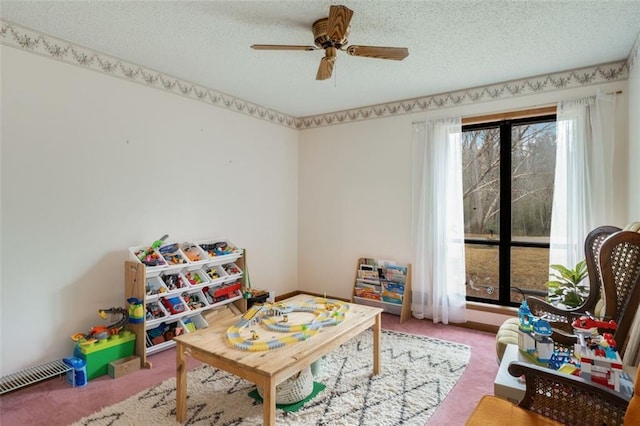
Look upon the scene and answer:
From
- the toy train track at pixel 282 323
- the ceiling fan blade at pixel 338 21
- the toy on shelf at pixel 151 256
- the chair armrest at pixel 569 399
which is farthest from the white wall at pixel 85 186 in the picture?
the chair armrest at pixel 569 399

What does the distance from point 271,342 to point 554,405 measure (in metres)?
1.39

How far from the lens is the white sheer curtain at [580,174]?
2.98 m

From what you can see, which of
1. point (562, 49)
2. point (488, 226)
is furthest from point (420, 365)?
point (562, 49)

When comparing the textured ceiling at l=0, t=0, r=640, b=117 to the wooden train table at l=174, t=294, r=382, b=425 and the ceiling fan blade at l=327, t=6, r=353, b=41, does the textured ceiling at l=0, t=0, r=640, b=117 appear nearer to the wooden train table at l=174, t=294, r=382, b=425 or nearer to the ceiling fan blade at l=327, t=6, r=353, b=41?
the ceiling fan blade at l=327, t=6, r=353, b=41

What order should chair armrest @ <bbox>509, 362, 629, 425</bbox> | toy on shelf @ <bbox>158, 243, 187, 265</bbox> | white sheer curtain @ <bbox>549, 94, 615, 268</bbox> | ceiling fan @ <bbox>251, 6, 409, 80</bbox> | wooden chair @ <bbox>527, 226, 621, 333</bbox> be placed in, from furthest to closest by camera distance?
toy on shelf @ <bbox>158, 243, 187, 265</bbox> → white sheer curtain @ <bbox>549, 94, 615, 268</bbox> → wooden chair @ <bbox>527, 226, 621, 333</bbox> → ceiling fan @ <bbox>251, 6, 409, 80</bbox> → chair armrest @ <bbox>509, 362, 629, 425</bbox>

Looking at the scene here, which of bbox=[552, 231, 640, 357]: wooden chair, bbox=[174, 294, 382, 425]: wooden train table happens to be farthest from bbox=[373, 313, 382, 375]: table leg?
bbox=[552, 231, 640, 357]: wooden chair

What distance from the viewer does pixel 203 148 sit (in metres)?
3.74


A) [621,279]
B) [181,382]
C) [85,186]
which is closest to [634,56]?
[621,279]

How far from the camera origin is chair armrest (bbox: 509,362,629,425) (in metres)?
1.31

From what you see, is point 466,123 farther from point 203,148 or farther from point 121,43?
point 121,43

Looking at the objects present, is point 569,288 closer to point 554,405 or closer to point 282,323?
point 554,405

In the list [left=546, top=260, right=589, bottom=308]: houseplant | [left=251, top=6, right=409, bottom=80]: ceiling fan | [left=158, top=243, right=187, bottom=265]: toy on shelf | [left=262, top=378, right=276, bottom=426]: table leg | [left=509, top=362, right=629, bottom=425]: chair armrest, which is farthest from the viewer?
[left=158, top=243, right=187, bottom=265]: toy on shelf

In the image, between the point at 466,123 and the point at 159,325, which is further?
the point at 466,123

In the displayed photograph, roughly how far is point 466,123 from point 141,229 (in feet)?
11.5
